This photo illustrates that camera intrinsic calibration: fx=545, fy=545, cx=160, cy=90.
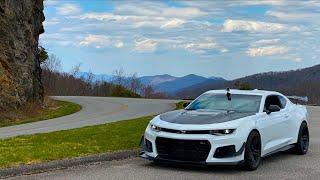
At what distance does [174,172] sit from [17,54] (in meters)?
25.4

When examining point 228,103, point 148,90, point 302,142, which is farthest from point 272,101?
point 148,90

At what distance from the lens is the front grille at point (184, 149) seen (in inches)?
360

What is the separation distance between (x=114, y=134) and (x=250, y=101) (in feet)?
15.5

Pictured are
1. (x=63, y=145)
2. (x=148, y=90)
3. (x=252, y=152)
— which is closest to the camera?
(x=252, y=152)

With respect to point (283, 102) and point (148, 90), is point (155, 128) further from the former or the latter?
point (148, 90)

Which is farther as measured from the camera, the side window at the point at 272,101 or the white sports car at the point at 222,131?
the side window at the point at 272,101

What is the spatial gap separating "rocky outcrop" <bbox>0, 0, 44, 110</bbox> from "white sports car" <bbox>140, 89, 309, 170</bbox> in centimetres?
2138

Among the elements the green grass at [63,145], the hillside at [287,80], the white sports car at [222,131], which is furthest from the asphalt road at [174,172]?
the hillside at [287,80]

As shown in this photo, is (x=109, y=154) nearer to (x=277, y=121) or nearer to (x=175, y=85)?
(x=277, y=121)

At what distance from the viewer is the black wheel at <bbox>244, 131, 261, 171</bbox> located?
9445 mm

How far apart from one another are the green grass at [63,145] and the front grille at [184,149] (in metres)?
2.02

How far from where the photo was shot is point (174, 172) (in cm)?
933

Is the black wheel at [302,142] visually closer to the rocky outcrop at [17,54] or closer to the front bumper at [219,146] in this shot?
the front bumper at [219,146]

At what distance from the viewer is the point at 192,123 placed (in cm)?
934
